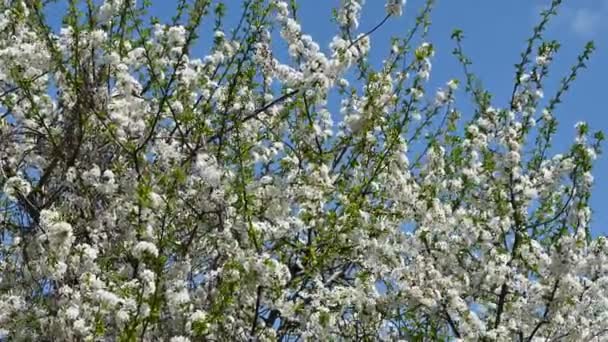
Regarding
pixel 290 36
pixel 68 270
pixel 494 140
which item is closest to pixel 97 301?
pixel 68 270

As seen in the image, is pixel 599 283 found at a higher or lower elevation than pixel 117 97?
lower

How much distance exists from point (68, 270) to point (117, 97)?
1.58 meters

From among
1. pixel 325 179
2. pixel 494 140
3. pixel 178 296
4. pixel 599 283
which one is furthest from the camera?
pixel 494 140

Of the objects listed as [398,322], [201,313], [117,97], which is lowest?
[201,313]

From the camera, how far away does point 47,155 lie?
25.7 feet

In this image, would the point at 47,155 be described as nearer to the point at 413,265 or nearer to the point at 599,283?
the point at 413,265

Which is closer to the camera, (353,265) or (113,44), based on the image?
(113,44)

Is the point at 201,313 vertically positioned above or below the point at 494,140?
below

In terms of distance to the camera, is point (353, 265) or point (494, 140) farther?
point (494, 140)

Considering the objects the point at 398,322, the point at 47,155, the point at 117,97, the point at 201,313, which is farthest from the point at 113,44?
the point at 398,322

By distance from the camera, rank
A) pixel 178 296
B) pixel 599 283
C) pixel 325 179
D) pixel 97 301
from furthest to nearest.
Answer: pixel 599 283 < pixel 325 179 < pixel 178 296 < pixel 97 301

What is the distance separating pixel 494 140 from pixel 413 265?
5.62 ft

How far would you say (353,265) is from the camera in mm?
8523

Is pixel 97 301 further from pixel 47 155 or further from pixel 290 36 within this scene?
pixel 290 36
